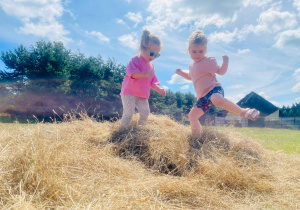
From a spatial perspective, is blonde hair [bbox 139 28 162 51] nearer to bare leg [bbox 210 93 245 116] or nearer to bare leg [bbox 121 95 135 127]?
bare leg [bbox 121 95 135 127]

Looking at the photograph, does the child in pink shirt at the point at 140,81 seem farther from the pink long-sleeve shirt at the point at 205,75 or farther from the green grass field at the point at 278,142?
the green grass field at the point at 278,142

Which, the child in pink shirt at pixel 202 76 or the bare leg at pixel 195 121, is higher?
the child in pink shirt at pixel 202 76

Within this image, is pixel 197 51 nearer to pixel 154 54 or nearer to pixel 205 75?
pixel 205 75

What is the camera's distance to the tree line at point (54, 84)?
14.4 meters

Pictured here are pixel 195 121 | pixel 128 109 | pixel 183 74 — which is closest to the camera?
pixel 195 121

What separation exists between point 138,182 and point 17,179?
76 cm

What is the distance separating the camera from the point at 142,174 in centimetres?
167

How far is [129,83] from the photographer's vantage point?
9.81 ft

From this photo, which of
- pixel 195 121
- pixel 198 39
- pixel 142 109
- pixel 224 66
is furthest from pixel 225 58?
pixel 142 109

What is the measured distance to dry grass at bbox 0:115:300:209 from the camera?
44.1 inches

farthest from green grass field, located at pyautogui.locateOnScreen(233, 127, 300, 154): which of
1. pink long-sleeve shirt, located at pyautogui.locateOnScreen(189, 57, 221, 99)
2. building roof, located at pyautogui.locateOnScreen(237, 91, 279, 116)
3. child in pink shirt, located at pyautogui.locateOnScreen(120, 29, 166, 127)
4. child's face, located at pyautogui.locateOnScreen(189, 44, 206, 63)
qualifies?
building roof, located at pyautogui.locateOnScreen(237, 91, 279, 116)

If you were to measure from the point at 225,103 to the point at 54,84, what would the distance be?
50.8 feet

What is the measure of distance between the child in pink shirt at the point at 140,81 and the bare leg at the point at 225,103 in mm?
951

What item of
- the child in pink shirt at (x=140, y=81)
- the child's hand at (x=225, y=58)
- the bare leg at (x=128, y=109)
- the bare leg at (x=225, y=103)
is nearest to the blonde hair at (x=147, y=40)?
the child in pink shirt at (x=140, y=81)
